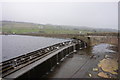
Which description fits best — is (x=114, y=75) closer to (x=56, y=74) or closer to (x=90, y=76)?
(x=90, y=76)

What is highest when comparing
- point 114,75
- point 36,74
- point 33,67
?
point 33,67

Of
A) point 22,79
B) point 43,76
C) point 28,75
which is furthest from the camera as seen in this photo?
point 43,76

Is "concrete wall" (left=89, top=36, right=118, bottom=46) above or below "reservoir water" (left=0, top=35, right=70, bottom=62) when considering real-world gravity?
above

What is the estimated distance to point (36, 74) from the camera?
976 centimetres

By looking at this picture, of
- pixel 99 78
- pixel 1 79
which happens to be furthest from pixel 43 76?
pixel 99 78

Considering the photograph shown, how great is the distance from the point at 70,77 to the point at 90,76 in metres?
2.04

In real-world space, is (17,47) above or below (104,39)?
below

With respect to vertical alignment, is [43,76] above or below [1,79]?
below

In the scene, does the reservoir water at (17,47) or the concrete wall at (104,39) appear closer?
the reservoir water at (17,47)

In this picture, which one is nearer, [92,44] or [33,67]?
[33,67]

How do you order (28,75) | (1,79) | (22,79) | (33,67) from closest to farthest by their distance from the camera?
1. (1,79)
2. (22,79)
3. (28,75)
4. (33,67)

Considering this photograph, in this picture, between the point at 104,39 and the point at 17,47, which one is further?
the point at 17,47

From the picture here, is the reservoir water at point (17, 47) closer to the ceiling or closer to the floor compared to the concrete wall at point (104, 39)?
closer to the floor

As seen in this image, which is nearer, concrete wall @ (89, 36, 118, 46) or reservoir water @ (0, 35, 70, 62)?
reservoir water @ (0, 35, 70, 62)
